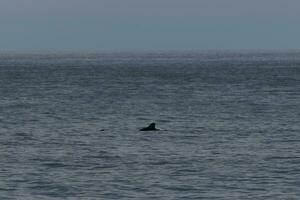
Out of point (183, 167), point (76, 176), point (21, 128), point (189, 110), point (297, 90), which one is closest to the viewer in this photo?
point (76, 176)

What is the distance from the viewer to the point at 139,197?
28.2m

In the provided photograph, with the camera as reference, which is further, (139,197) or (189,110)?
(189,110)

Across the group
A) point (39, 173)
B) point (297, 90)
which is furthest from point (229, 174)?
point (297, 90)

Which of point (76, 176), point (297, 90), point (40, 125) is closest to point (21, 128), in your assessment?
point (40, 125)

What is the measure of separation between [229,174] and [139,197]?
518 centimetres

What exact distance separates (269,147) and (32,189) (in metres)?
14.0

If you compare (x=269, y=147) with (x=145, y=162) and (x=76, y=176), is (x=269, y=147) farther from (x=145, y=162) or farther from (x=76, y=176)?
(x=76, y=176)

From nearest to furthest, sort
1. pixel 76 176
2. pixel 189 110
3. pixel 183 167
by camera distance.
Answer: pixel 76 176
pixel 183 167
pixel 189 110

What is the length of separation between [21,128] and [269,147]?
1645 centimetres

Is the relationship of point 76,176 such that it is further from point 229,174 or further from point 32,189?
point 229,174

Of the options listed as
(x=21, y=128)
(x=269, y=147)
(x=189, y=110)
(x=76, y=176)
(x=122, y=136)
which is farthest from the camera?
(x=189, y=110)

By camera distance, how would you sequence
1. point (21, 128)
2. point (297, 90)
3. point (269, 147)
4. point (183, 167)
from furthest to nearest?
point (297, 90)
point (21, 128)
point (269, 147)
point (183, 167)

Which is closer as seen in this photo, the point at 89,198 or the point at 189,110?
the point at 89,198

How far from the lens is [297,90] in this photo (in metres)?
94.9
